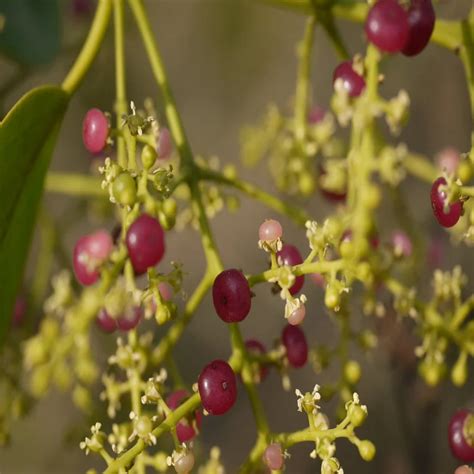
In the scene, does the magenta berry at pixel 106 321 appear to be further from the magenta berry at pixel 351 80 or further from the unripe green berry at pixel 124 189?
the magenta berry at pixel 351 80

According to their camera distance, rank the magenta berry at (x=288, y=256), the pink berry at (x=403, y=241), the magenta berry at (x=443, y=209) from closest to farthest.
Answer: the magenta berry at (x=443, y=209) → the magenta berry at (x=288, y=256) → the pink berry at (x=403, y=241)

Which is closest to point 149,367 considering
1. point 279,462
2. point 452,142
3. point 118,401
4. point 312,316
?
point 118,401

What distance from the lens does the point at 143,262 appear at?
1.09m

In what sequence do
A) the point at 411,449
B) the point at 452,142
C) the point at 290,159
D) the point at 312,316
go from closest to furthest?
the point at 290,159 → the point at 411,449 → the point at 452,142 → the point at 312,316

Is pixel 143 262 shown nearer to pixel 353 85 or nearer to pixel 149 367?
pixel 149 367

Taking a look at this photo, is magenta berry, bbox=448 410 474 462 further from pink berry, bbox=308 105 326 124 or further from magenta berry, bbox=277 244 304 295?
pink berry, bbox=308 105 326 124

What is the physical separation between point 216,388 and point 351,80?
40 centimetres

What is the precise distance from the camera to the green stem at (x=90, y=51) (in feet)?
3.86

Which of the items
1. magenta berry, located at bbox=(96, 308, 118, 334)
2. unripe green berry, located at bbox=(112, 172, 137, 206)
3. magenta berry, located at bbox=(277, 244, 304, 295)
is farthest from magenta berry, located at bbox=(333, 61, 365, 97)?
magenta berry, located at bbox=(96, 308, 118, 334)

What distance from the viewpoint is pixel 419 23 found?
3.51 ft

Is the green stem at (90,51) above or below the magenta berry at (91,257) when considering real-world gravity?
above

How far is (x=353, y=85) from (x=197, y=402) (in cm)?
42

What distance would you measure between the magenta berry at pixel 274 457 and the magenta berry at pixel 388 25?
1.46 ft

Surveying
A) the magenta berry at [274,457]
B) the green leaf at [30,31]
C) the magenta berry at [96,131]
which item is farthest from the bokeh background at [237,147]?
the magenta berry at [274,457]
